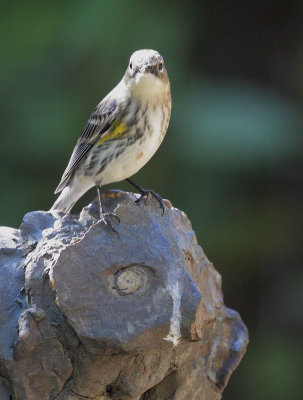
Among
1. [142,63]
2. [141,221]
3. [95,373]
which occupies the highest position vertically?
[142,63]

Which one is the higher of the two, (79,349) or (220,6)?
(220,6)

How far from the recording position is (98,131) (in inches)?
98.3

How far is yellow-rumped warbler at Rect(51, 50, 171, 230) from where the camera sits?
2.36 metres

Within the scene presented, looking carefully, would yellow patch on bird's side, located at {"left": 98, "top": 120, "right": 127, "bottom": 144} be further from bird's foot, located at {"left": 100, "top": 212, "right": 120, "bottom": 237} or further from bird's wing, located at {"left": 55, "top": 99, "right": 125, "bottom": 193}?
bird's foot, located at {"left": 100, "top": 212, "right": 120, "bottom": 237}

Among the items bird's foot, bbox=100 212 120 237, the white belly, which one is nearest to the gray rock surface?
bird's foot, bbox=100 212 120 237

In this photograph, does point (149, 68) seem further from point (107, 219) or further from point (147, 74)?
point (107, 219)

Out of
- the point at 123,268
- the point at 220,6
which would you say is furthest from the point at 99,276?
the point at 220,6

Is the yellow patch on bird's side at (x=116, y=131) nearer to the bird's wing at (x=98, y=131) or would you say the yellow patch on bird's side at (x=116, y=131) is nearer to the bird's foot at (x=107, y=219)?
the bird's wing at (x=98, y=131)

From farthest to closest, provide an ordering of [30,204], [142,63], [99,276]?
[30,204], [142,63], [99,276]

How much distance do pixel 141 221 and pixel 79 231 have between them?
0.50 feet

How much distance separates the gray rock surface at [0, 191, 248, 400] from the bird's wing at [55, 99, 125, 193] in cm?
40

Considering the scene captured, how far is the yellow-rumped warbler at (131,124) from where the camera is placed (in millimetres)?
2357

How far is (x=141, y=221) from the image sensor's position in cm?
206

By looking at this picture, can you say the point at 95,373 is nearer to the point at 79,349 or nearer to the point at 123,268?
the point at 79,349
